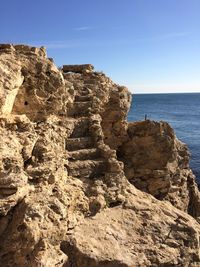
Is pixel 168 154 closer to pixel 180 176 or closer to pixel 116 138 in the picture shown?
pixel 180 176

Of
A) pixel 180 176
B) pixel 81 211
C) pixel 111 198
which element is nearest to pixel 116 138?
pixel 180 176

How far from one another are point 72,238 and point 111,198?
9.77 feet

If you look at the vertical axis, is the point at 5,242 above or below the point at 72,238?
above

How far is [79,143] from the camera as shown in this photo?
49.8 ft

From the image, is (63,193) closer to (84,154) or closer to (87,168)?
(87,168)

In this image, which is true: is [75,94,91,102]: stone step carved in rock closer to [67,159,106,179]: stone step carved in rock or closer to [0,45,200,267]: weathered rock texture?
[0,45,200,267]: weathered rock texture

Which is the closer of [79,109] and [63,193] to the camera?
[63,193]

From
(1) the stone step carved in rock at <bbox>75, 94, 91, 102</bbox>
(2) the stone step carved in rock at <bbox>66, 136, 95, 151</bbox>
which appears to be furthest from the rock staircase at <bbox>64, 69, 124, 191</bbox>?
(1) the stone step carved in rock at <bbox>75, 94, 91, 102</bbox>

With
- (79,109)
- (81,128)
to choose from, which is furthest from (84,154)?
(79,109)

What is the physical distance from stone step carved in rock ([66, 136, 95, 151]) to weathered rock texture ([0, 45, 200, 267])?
41 mm

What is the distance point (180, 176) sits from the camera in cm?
2234

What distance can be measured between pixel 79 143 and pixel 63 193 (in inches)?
149

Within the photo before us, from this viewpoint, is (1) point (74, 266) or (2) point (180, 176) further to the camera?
(2) point (180, 176)

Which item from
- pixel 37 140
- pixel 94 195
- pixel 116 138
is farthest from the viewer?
pixel 116 138
